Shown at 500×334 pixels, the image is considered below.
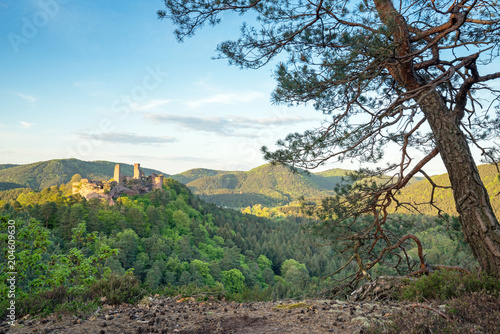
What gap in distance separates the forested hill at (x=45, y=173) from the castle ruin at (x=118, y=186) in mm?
32410

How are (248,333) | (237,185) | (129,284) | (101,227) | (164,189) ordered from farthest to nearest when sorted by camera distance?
1. (237,185)
2. (164,189)
3. (101,227)
4. (129,284)
5. (248,333)

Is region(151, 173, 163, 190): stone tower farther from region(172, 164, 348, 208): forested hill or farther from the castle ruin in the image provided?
region(172, 164, 348, 208): forested hill

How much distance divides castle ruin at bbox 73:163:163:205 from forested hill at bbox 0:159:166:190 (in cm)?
3241

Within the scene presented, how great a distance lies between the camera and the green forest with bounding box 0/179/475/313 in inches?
239

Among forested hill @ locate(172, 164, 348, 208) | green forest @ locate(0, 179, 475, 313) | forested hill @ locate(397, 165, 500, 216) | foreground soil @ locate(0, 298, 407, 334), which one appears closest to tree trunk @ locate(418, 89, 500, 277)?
forested hill @ locate(397, 165, 500, 216)

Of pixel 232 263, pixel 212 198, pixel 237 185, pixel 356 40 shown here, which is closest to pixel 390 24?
pixel 356 40

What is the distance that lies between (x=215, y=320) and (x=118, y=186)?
46780 millimetres

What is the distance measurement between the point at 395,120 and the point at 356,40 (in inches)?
48.5

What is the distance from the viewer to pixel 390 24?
3.56 meters

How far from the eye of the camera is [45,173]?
85.4m

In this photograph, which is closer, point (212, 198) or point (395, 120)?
point (395, 120)

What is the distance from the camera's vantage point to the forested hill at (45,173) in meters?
77.6

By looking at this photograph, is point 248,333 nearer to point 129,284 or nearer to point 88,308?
point 88,308

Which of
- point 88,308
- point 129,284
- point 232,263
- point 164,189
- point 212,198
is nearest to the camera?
point 88,308
